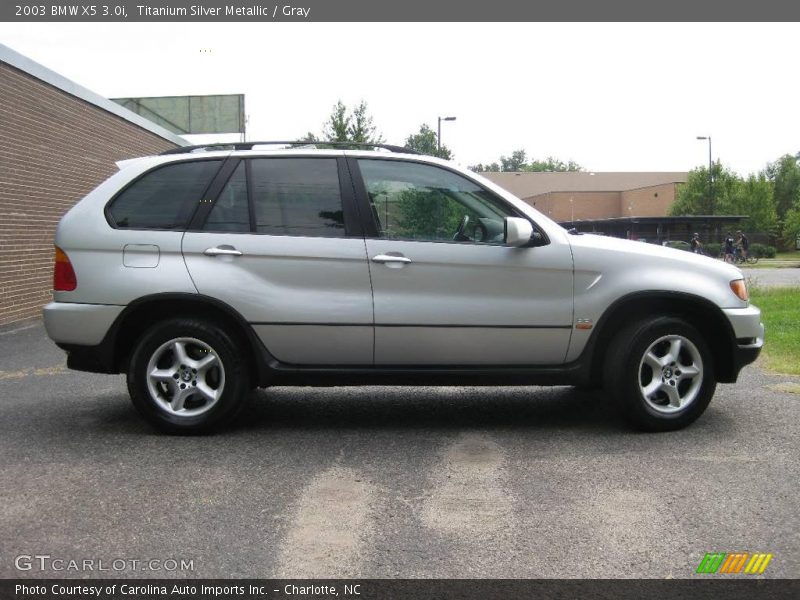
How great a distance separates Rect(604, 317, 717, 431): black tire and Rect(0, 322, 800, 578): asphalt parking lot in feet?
0.50

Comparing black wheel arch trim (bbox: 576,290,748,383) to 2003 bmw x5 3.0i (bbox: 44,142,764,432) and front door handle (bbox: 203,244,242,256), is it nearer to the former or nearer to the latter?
2003 bmw x5 3.0i (bbox: 44,142,764,432)

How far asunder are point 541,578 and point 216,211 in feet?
10.7

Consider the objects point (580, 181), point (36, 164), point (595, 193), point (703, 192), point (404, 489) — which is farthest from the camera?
point (580, 181)

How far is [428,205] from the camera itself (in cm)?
531

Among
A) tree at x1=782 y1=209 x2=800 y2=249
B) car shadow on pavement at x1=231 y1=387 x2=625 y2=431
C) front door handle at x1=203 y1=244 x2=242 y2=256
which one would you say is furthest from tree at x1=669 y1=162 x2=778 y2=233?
front door handle at x1=203 y1=244 x2=242 y2=256

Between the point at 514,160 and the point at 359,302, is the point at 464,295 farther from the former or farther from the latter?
the point at 514,160

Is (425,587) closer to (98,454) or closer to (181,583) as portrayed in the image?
(181,583)

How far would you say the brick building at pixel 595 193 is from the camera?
7412 centimetres

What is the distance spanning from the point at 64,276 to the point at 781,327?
9.41 metres

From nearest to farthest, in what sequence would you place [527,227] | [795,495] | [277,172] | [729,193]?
[795,495], [527,227], [277,172], [729,193]

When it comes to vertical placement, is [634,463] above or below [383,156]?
below

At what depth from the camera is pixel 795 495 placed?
157 inches

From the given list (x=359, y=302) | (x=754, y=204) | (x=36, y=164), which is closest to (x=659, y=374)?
(x=359, y=302)

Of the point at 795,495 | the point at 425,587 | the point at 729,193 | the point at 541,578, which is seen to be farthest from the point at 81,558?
the point at 729,193
